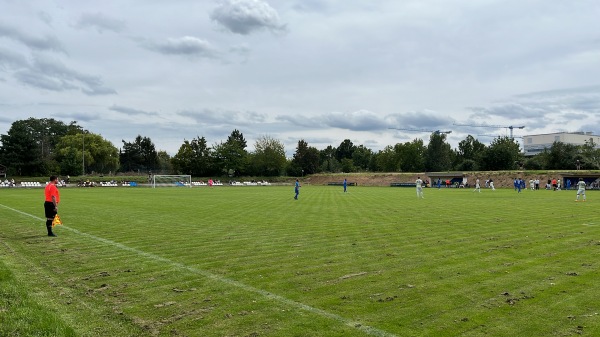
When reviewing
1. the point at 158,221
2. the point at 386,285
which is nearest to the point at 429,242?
the point at 386,285

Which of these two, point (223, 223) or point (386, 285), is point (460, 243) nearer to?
point (386, 285)

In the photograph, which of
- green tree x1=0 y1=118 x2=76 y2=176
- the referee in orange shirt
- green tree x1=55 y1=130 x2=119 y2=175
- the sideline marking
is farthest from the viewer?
green tree x1=55 y1=130 x2=119 y2=175

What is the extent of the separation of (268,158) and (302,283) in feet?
362

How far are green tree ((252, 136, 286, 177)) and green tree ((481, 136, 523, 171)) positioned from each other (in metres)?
49.9

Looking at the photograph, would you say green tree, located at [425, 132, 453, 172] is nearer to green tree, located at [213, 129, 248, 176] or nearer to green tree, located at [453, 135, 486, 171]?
green tree, located at [453, 135, 486, 171]

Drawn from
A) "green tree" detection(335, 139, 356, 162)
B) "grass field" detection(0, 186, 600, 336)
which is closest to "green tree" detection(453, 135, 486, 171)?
"green tree" detection(335, 139, 356, 162)

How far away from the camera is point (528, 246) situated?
11977 mm

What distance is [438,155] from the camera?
115562mm

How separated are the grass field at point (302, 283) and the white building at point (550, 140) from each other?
165m

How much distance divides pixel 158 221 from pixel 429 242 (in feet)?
38.6

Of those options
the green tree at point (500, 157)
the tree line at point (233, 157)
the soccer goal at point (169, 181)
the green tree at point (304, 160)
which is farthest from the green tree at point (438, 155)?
the soccer goal at point (169, 181)

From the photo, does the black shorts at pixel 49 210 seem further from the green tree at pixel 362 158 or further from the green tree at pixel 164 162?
the green tree at pixel 362 158

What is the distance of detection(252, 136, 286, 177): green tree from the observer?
11806 centimetres

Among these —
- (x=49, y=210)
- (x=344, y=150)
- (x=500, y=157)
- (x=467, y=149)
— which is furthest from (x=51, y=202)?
(x=344, y=150)
